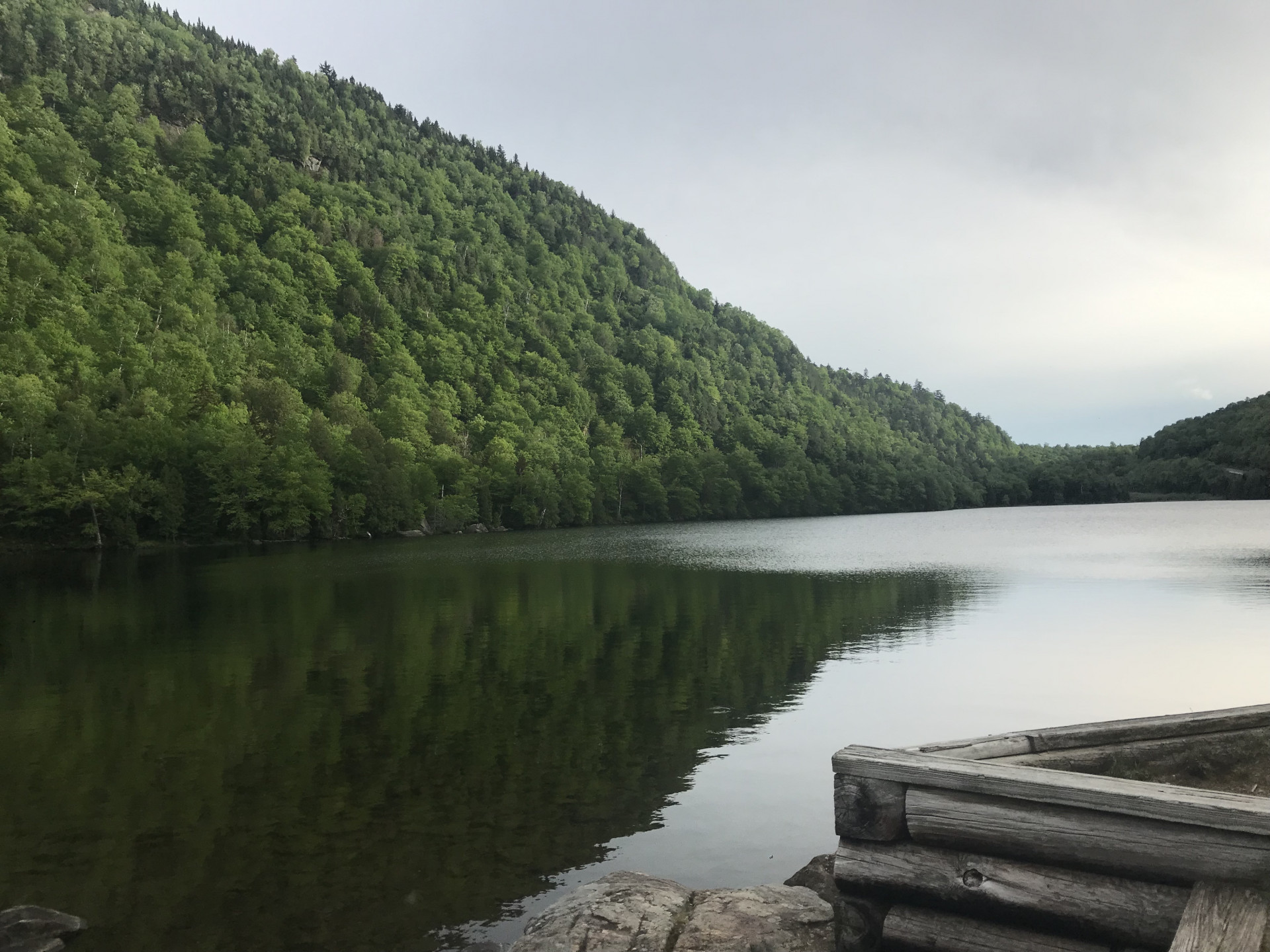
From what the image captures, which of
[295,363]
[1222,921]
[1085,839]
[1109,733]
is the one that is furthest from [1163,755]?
[295,363]

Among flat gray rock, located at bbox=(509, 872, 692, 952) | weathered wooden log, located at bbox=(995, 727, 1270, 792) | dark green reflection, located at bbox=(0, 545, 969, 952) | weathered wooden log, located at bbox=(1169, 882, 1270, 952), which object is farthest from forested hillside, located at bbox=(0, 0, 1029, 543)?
weathered wooden log, located at bbox=(1169, 882, 1270, 952)

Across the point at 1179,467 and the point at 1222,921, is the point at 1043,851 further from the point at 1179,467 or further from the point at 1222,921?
the point at 1179,467

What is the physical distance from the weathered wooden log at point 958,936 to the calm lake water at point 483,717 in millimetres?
→ 3785

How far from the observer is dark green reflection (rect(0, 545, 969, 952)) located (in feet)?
27.3

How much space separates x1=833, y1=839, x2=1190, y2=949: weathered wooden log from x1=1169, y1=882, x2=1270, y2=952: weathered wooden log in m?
0.20

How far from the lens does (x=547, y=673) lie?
18969 mm

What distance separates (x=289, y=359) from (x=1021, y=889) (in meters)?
139

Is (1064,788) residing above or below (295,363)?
below

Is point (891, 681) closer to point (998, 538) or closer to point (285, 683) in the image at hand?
point (285, 683)

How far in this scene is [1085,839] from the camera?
4.43 m

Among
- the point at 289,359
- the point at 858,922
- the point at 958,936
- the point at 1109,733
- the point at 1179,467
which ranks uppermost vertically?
the point at 289,359

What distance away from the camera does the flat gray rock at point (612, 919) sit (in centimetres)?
630

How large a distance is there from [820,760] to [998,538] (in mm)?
63335

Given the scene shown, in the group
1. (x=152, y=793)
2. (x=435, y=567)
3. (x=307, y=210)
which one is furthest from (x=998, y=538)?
(x=307, y=210)
